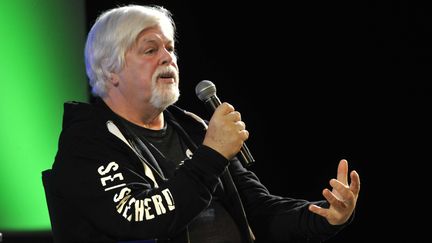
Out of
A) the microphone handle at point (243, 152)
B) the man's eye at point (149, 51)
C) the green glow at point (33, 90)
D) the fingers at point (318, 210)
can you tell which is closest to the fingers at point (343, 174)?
the fingers at point (318, 210)

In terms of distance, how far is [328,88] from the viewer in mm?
2998

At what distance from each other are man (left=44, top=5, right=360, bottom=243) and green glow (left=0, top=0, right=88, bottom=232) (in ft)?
1.72

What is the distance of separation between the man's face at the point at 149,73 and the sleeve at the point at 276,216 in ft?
1.31

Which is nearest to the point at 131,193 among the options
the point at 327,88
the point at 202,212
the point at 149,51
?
the point at 202,212

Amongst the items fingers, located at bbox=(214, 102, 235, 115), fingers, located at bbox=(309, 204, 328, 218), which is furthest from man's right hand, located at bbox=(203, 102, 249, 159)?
fingers, located at bbox=(309, 204, 328, 218)

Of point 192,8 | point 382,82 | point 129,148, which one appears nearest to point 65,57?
point 192,8

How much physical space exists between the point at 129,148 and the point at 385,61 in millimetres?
1530

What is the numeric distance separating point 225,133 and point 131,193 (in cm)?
30

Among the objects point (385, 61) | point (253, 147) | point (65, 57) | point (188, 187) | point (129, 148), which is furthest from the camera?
point (253, 147)

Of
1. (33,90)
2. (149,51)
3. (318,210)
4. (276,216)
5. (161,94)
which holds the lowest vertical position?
(276,216)

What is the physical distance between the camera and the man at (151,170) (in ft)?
5.48

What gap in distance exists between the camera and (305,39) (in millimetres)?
3014

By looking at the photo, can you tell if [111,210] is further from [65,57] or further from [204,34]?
[204,34]

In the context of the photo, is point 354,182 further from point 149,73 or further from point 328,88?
point 328,88
